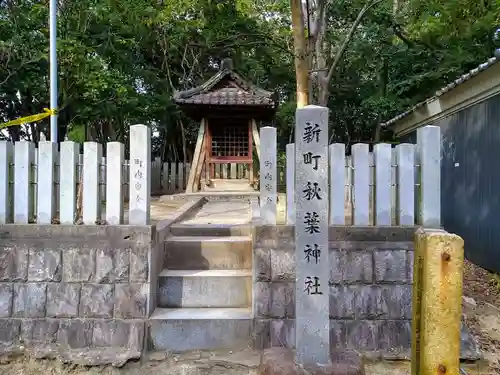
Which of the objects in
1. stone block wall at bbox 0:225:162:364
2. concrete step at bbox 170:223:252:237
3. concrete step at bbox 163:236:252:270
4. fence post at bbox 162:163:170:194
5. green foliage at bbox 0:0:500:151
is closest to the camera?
stone block wall at bbox 0:225:162:364

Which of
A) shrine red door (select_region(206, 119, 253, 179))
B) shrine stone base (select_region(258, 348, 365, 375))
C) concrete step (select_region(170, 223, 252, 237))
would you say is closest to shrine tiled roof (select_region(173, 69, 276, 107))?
shrine red door (select_region(206, 119, 253, 179))

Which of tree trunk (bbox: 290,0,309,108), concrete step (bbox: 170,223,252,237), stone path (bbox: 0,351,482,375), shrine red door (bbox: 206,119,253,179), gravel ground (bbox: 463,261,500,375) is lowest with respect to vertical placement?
stone path (bbox: 0,351,482,375)

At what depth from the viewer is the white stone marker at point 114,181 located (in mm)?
4035

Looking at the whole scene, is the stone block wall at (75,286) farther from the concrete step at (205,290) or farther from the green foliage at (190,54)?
the green foliage at (190,54)

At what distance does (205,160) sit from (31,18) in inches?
241

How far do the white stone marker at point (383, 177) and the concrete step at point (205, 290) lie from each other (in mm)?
1599

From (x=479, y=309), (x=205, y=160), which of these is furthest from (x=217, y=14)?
(x=479, y=309)

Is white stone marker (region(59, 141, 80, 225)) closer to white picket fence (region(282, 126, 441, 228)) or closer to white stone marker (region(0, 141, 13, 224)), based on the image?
white stone marker (region(0, 141, 13, 224))

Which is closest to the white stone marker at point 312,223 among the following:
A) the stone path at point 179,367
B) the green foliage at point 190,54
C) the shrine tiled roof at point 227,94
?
the stone path at point 179,367

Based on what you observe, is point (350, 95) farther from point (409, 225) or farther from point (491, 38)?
point (409, 225)

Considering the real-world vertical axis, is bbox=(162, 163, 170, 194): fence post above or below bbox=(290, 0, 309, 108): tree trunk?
below

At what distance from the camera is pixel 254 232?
4.10 metres

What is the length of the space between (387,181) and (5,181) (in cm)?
392

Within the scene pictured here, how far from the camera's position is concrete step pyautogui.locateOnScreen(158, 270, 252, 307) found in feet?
14.3
